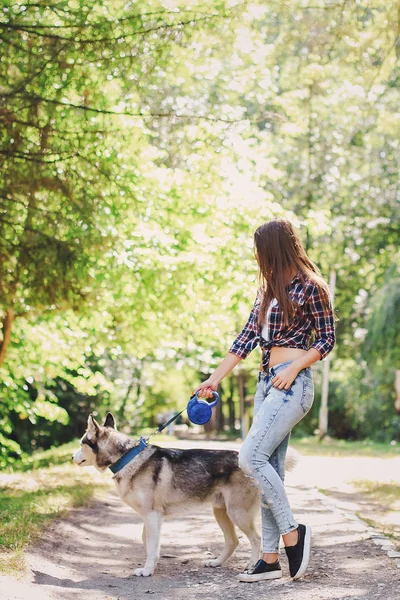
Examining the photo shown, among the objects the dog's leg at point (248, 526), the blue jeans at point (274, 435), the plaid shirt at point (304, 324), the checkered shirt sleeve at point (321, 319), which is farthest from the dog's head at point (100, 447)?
the checkered shirt sleeve at point (321, 319)

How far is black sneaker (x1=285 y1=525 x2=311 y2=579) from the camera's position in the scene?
17.2ft

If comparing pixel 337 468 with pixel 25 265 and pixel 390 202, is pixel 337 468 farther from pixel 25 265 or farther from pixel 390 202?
pixel 390 202

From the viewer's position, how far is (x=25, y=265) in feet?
29.1

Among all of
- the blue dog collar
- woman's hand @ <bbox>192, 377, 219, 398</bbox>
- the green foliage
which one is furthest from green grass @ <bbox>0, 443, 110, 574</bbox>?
the green foliage

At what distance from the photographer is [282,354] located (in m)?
5.29

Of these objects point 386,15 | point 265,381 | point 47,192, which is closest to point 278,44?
point 386,15

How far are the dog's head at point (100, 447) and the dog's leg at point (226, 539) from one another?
948 mm

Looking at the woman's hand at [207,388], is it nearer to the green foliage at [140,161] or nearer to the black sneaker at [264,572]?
the black sneaker at [264,572]

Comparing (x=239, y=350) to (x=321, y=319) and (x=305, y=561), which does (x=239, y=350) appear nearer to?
(x=321, y=319)

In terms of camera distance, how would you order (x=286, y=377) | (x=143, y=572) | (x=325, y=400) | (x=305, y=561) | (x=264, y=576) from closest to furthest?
(x=286, y=377) < (x=305, y=561) < (x=264, y=576) < (x=143, y=572) < (x=325, y=400)

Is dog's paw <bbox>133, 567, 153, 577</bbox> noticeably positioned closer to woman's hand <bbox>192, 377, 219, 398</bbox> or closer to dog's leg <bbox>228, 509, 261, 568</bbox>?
dog's leg <bbox>228, 509, 261, 568</bbox>

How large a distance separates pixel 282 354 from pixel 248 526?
1.62 metres

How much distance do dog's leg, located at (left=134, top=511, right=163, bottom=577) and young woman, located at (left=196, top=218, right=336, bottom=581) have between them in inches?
33.7

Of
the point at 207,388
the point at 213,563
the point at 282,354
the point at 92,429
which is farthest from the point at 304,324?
the point at 213,563
